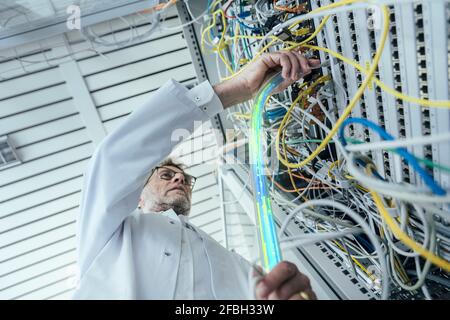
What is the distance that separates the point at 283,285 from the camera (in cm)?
57

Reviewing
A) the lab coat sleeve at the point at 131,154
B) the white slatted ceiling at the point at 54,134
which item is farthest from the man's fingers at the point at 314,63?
the white slatted ceiling at the point at 54,134

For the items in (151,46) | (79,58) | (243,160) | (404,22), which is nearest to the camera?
(404,22)

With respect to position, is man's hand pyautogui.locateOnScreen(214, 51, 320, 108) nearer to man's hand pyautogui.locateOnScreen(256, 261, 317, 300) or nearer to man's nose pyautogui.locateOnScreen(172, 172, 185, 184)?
man's hand pyautogui.locateOnScreen(256, 261, 317, 300)

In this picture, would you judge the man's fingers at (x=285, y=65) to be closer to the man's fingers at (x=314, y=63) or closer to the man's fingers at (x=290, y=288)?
the man's fingers at (x=314, y=63)

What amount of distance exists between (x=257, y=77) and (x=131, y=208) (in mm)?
665

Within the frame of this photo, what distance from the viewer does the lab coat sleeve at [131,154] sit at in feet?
2.93

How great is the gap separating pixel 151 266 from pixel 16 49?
7.21 ft

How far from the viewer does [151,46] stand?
2469 millimetres

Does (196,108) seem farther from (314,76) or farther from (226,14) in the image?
(226,14)

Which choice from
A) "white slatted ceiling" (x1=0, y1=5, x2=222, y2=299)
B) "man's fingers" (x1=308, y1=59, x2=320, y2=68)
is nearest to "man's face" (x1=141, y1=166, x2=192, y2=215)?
"white slatted ceiling" (x1=0, y1=5, x2=222, y2=299)

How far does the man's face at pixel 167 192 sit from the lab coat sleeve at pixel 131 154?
65 cm

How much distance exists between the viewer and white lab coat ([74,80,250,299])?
89cm
